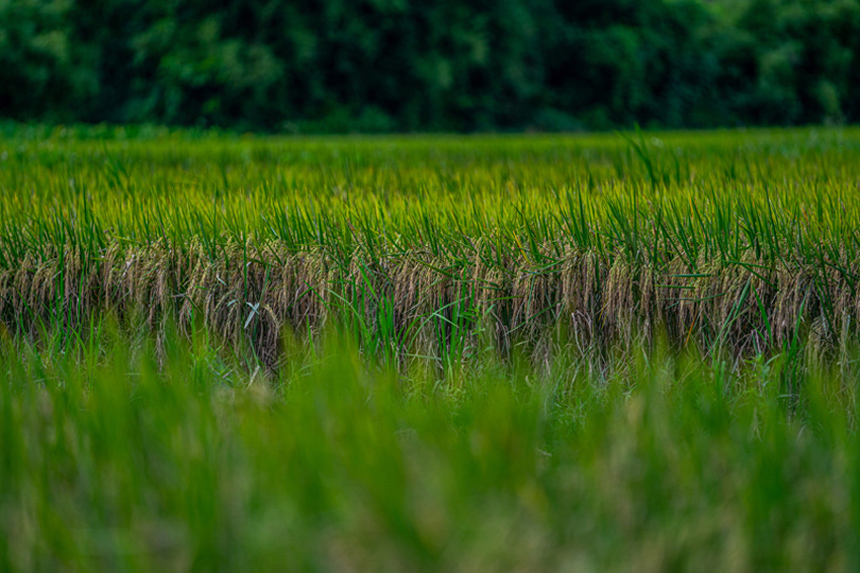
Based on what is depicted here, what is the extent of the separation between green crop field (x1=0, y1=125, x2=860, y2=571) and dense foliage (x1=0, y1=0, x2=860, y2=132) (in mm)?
7821

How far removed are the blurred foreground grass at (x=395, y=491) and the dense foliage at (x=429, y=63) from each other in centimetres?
997

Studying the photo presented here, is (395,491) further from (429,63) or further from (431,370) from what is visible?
(429,63)

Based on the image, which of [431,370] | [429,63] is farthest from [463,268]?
[429,63]

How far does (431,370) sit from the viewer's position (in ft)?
Answer: 5.77

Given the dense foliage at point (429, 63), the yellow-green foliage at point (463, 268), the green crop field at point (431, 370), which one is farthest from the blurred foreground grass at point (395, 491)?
the dense foliage at point (429, 63)

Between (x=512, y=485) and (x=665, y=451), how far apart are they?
0.21 m

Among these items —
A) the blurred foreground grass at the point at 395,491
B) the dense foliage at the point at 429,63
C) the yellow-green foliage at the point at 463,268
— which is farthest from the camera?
the dense foliage at the point at 429,63

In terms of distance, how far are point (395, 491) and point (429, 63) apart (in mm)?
11297

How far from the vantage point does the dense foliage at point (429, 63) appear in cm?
1040

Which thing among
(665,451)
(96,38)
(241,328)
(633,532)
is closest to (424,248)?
(241,328)

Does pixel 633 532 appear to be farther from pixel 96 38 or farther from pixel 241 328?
pixel 96 38

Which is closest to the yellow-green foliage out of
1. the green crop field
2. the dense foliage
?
the green crop field

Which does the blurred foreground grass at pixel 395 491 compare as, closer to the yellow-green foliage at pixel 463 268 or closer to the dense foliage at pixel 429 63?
the yellow-green foliage at pixel 463 268

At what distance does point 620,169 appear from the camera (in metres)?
2.83
